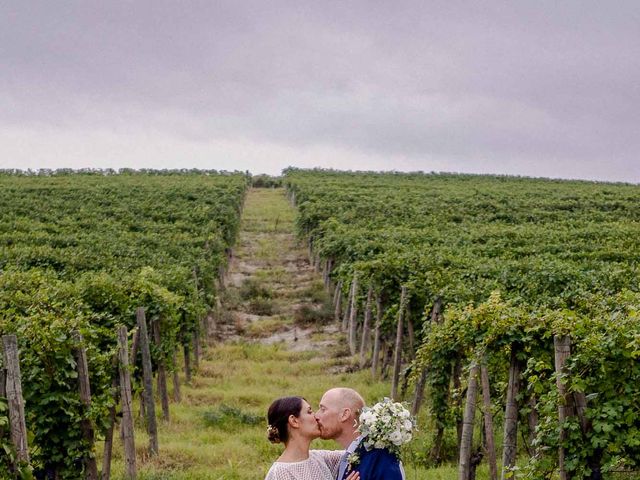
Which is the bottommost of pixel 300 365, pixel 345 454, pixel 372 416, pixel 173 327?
pixel 300 365

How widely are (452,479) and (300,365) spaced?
371 inches

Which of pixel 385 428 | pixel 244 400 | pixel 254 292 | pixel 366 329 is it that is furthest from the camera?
pixel 254 292

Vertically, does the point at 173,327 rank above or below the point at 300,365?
above

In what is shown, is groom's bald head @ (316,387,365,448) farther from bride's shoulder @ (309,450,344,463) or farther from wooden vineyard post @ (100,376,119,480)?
wooden vineyard post @ (100,376,119,480)

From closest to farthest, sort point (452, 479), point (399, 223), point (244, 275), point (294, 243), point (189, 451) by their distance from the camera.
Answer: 1. point (452, 479)
2. point (189, 451)
3. point (399, 223)
4. point (244, 275)
5. point (294, 243)

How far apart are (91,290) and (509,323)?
28.0 ft

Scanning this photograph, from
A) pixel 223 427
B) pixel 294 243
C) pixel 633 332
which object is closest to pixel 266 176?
pixel 294 243

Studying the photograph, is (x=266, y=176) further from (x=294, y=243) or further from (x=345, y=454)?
(x=345, y=454)

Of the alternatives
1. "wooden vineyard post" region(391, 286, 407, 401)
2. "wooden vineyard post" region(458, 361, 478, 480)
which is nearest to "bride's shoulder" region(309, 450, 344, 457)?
"wooden vineyard post" region(458, 361, 478, 480)

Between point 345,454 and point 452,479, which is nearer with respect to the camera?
point 345,454

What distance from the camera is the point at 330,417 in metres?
5.12

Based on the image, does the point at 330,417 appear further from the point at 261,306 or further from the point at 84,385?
the point at 261,306

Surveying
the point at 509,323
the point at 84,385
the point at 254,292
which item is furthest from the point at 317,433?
the point at 254,292

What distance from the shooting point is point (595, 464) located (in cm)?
684
